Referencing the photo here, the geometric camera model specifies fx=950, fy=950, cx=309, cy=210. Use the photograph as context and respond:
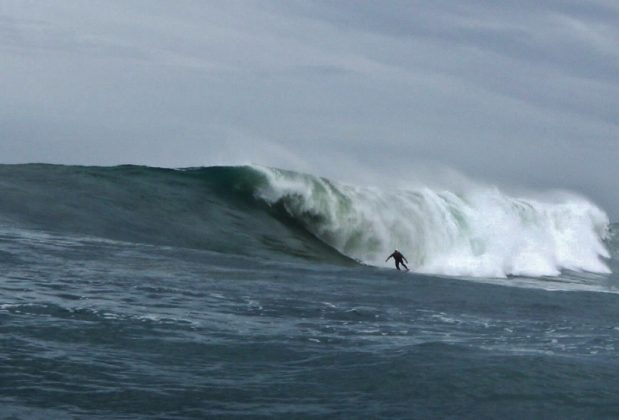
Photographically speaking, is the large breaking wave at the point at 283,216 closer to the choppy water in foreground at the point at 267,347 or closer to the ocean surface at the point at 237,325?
the ocean surface at the point at 237,325

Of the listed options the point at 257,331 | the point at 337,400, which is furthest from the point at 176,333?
the point at 337,400

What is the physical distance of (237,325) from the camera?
12.4 meters

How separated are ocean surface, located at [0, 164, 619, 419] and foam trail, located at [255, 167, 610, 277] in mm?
2557

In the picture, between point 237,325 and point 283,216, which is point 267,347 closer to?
point 237,325

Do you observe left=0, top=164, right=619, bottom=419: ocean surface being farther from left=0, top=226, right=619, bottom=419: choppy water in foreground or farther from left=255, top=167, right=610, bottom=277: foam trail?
left=255, top=167, right=610, bottom=277: foam trail

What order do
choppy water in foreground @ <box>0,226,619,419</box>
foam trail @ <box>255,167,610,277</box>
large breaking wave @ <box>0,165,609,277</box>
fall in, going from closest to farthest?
choppy water in foreground @ <box>0,226,619,419</box> → large breaking wave @ <box>0,165,609,277</box> → foam trail @ <box>255,167,610,277</box>

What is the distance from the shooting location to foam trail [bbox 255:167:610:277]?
3142 cm

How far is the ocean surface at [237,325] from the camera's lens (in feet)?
30.3

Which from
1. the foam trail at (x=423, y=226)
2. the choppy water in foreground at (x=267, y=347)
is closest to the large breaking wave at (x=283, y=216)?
the foam trail at (x=423, y=226)

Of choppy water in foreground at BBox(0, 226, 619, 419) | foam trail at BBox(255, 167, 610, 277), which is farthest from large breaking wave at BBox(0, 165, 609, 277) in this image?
choppy water in foreground at BBox(0, 226, 619, 419)

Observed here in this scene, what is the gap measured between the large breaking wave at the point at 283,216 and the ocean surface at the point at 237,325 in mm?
132

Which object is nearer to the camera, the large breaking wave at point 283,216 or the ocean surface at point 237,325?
the ocean surface at point 237,325

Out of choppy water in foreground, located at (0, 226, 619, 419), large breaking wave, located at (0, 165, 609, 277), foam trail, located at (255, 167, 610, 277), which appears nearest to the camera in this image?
choppy water in foreground, located at (0, 226, 619, 419)

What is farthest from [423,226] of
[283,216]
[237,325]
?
[237,325]
